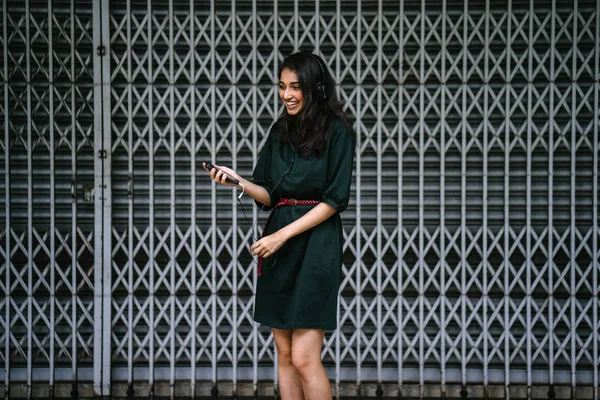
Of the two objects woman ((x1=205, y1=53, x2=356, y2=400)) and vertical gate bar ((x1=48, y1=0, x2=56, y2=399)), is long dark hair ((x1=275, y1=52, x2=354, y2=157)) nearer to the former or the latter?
woman ((x1=205, y1=53, x2=356, y2=400))

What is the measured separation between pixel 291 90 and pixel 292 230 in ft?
2.40

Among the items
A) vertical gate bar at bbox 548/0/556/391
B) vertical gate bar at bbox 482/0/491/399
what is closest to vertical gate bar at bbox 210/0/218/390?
vertical gate bar at bbox 482/0/491/399

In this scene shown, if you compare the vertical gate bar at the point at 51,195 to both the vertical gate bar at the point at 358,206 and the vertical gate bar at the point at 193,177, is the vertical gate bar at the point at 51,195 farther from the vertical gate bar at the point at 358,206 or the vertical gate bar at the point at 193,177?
the vertical gate bar at the point at 358,206

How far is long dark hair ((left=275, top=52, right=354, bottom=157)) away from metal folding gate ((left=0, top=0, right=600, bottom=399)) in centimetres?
183

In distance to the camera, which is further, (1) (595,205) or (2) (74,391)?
(2) (74,391)

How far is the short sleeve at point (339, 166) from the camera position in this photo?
3484 mm

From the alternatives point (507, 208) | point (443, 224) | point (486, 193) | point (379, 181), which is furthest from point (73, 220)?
point (507, 208)

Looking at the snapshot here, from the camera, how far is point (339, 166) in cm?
350

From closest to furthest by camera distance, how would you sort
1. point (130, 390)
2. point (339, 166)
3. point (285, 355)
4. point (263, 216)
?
1. point (339, 166)
2. point (285, 355)
3. point (130, 390)
4. point (263, 216)

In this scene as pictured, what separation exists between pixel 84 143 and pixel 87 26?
96 centimetres

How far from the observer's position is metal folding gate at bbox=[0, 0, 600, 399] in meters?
5.34

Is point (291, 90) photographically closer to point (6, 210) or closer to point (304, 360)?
point (304, 360)

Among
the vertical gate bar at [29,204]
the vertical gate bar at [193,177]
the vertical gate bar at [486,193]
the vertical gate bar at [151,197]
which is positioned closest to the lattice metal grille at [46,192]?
the vertical gate bar at [29,204]

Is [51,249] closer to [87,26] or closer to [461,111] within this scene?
[87,26]
